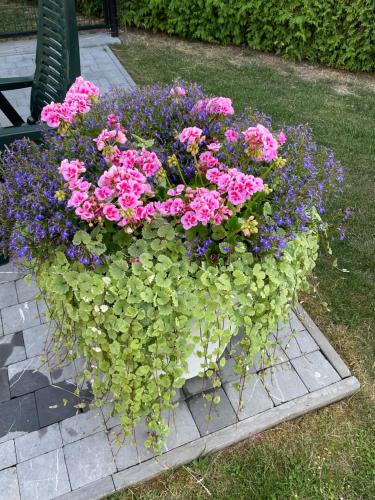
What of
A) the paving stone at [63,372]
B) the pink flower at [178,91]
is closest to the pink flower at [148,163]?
the pink flower at [178,91]

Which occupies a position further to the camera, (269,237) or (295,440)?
(295,440)

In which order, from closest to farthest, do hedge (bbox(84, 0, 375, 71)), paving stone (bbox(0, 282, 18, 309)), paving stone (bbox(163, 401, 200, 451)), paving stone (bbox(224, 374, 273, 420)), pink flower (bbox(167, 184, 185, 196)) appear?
pink flower (bbox(167, 184, 185, 196)) → paving stone (bbox(163, 401, 200, 451)) → paving stone (bbox(224, 374, 273, 420)) → paving stone (bbox(0, 282, 18, 309)) → hedge (bbox(84, 0, 375, 71))

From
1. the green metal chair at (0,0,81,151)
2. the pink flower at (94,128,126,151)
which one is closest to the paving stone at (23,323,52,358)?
the green metal chair at (0,0,81,151)

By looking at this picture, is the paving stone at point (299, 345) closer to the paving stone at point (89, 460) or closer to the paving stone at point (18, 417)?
the paving stone at point (89, 460)

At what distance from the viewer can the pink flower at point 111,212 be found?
173 cm

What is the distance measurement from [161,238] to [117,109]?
778 millimetres

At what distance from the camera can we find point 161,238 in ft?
6.48

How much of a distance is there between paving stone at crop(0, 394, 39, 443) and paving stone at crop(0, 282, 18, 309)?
2.27 feet

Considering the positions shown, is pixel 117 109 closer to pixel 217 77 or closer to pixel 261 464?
pixel 261 464

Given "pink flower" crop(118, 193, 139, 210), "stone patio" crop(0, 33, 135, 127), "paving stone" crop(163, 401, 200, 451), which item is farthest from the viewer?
"stone patio" crop(0, 33, 135, 127)

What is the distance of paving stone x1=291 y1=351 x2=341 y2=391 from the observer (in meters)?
2.50

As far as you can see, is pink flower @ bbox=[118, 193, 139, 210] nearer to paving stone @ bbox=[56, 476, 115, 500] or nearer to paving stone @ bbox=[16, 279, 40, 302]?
paving stone @ bbox=[56, 476, 115, 500]

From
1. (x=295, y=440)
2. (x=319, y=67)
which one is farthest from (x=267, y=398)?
(x=319, y=67)

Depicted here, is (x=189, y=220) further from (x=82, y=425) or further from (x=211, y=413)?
(x=82, y=425)
